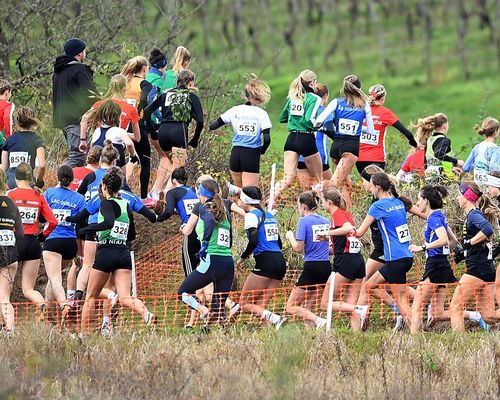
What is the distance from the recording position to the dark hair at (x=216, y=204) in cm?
1496

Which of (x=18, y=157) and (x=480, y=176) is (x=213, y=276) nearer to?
(x=18, y=157)

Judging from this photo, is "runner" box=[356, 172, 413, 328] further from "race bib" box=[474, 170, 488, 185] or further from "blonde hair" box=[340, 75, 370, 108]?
"race bib" box=[474, 170, 488, 185]

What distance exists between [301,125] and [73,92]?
2874 mm

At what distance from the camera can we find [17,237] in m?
14.9

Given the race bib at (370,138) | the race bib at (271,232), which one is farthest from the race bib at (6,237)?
the race bib at (370,138)

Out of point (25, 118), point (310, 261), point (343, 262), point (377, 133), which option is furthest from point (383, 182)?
point (25, 118)

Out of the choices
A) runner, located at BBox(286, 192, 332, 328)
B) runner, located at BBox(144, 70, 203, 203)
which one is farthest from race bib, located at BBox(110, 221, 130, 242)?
runner, located at BBox(144, 70, 203, 203)

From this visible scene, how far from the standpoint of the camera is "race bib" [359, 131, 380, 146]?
60.9ft

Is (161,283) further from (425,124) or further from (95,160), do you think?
(425,124)

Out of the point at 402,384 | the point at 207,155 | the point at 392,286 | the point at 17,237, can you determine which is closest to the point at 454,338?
the point at 392,286

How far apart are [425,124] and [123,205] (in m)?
5.50

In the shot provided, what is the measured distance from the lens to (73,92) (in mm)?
18125

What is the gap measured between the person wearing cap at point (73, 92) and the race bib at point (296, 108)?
8.16ft

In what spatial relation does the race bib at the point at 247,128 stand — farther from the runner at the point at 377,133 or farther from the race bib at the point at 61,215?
the race bib at the point at 61,215
